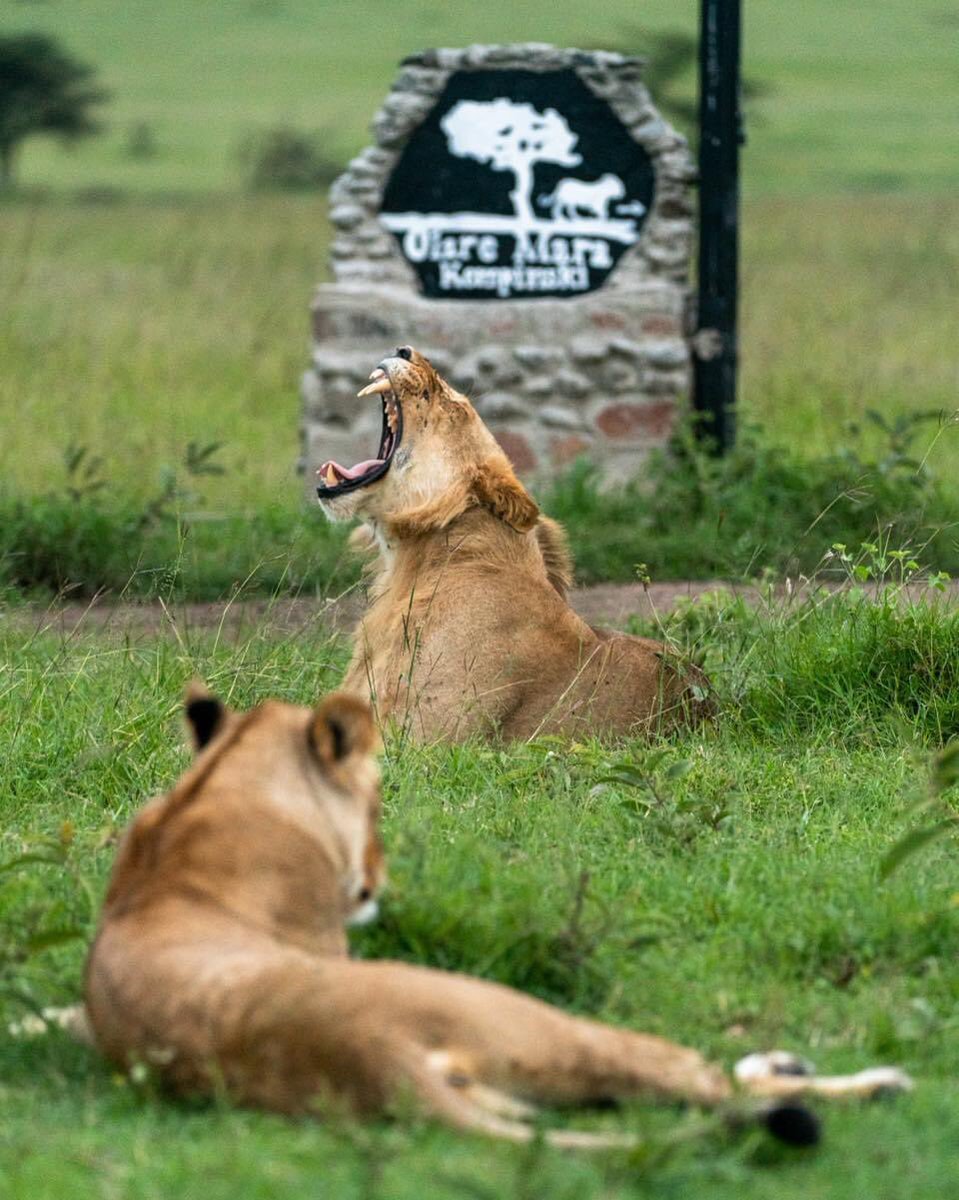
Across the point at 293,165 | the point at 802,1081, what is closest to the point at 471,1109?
the point at 802,1081

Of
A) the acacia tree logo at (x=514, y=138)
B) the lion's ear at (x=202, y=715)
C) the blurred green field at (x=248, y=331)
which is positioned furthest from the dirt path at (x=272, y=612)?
the lion's ear at (x=202, y=715)

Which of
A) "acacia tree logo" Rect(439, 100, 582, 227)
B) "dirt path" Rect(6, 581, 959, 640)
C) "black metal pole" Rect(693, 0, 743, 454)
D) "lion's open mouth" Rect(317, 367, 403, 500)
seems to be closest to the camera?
"lion's open mouth" Rect(317, 367, 403, 500)

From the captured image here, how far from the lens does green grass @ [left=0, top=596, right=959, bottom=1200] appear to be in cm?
300

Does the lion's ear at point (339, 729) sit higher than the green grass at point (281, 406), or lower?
higher

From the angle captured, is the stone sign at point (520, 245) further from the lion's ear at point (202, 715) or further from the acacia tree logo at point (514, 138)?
the lion's ear at point (202, 715)

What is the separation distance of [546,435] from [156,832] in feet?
21.1

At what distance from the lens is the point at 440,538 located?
597cm

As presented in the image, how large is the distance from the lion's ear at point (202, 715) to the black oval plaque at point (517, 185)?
6207mm

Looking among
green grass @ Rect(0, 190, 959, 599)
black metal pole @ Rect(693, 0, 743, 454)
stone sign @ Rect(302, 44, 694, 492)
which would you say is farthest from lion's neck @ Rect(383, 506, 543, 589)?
black metal pole @ Rect(693, 0, 743, 454)

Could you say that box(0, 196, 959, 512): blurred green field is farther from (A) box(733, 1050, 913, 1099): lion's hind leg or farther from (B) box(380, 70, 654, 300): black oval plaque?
(A) box(733, 1050, 913, 1099): lion's hind leg

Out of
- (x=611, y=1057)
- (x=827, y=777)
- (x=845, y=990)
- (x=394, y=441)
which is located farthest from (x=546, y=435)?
(x=611, y=1057)

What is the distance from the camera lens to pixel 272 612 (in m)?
6.50

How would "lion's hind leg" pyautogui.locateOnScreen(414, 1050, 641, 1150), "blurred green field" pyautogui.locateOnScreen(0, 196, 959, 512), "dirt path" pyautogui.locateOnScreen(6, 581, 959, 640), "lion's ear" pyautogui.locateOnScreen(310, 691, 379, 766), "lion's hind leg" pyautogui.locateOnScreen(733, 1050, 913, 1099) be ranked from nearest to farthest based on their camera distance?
"lion's hind leg" pyautogui.locateOnScreen(414, 1050, 641, 1150), "lion's hind leg" pyautogui.locateOnScreen(733, 1050, 913, 1099), "lion's ear" pyautogui.locateOnScreen(310, 691, 379, 766), "dirt path" pyautogui.locateOnScreen(6, 581, 959, 640), "blurred green field" pyautogui.locateOnScreen(0, 196, 959, 512)

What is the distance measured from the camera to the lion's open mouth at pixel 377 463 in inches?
237
